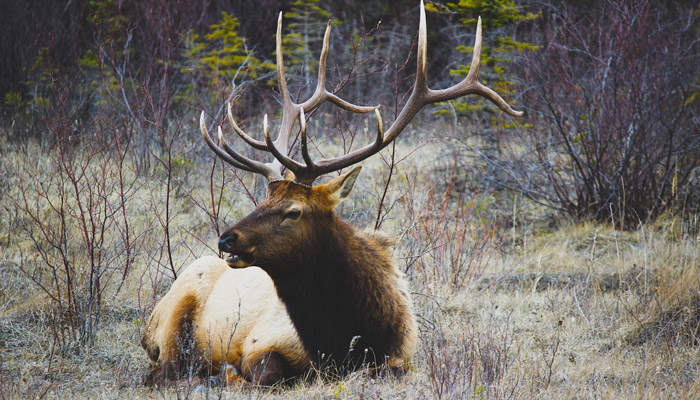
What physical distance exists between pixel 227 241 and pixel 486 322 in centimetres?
255

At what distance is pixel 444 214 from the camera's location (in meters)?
6.45

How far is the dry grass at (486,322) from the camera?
3.94 m

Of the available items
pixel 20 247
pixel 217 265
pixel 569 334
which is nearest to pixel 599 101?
pixel 569 334

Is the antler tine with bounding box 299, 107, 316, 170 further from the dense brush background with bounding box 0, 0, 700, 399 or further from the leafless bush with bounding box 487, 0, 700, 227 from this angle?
the leafless bush with bounding box 487, 0, 700, 227

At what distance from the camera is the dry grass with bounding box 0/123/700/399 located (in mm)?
3939

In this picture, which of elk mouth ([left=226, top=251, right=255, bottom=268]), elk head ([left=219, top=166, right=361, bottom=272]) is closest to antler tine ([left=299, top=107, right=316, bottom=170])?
elk head ([left=219, top=166, right=361, bottom=272])

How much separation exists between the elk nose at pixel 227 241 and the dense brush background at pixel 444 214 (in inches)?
30.0

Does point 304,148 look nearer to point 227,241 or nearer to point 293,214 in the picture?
point 293,214

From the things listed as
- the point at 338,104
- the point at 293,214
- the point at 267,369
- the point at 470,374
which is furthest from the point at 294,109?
the point at 470,374

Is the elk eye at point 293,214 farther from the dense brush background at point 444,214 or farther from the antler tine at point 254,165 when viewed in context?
the dense brush background at point 444,214

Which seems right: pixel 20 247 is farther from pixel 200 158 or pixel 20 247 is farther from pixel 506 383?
pixel 506 383

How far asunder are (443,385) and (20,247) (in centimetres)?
486

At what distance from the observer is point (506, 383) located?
3816 millimetres


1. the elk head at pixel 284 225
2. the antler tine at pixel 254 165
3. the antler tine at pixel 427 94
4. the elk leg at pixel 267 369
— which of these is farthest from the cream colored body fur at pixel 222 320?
the antler tine at pixel 427 94
